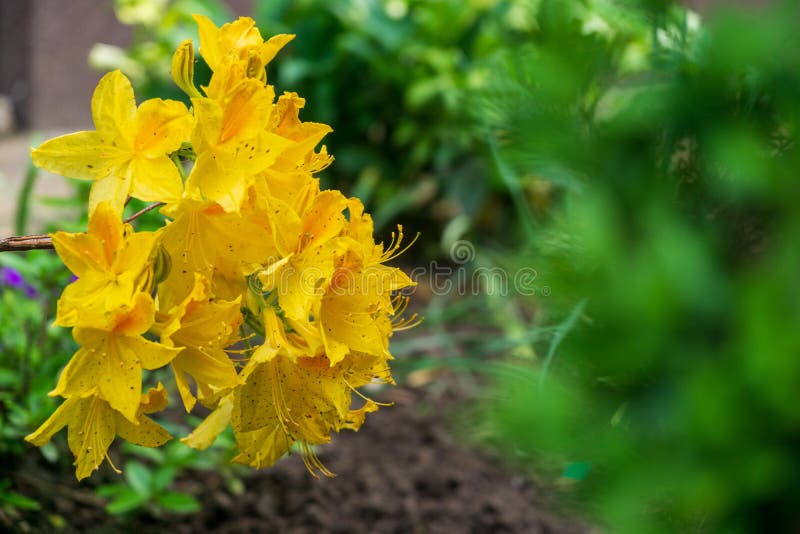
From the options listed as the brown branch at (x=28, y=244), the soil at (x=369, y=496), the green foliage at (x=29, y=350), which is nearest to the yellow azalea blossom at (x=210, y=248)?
the brown branch at (x=28, y=244)

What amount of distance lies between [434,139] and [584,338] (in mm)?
2976

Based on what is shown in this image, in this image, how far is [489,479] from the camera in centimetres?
207

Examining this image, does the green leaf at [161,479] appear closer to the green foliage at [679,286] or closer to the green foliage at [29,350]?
the green foliage at [29,350]

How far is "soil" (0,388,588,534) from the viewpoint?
157cm

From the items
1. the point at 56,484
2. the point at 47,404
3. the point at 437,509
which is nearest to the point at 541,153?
the point at 47,404

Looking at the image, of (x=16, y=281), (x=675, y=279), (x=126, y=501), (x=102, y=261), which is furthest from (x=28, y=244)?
(x=16, y=281)

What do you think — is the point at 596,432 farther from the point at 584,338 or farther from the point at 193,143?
the point at 193,143

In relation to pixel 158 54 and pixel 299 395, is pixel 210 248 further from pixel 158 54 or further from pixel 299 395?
pixel 158 54

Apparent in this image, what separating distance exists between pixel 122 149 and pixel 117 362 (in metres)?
0.19

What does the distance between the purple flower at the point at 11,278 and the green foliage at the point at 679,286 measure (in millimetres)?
1371

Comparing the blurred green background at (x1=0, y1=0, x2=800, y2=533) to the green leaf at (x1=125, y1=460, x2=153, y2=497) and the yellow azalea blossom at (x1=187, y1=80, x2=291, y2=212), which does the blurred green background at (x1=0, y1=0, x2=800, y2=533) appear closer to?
the yellow azalea blossom at (x1=187, y1=80, x2=291, y2=212)

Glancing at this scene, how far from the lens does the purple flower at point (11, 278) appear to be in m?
1.62

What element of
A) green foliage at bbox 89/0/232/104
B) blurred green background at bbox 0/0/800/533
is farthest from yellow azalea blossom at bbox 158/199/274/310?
green foliage at bbox 89/0/232/104

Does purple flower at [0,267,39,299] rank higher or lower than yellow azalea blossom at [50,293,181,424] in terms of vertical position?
lower
